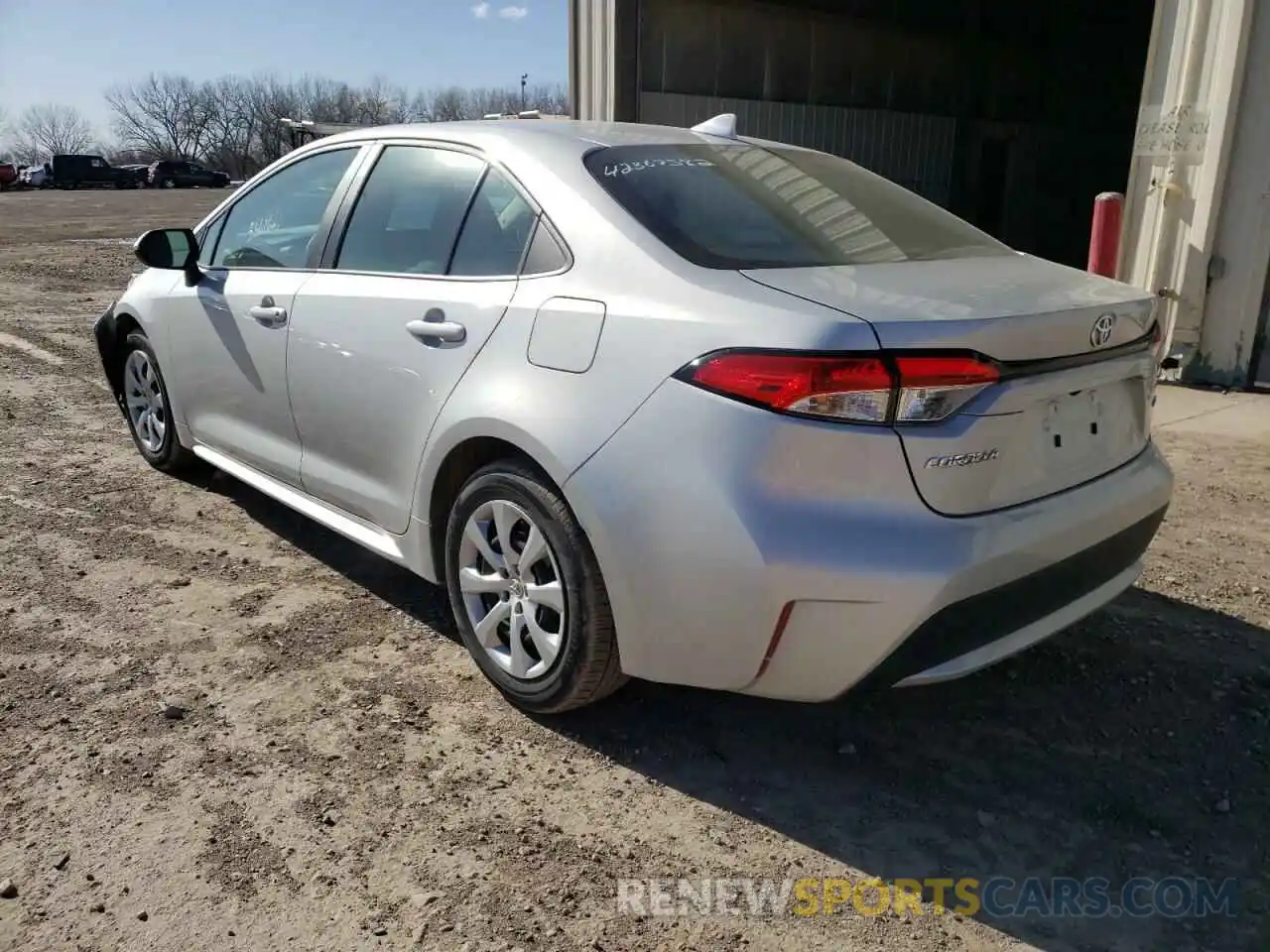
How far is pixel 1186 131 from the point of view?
6.77m

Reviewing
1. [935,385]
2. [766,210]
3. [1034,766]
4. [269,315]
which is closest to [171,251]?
[269,315]

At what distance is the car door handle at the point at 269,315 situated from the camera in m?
3.61

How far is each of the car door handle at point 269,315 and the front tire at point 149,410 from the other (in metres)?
1.16

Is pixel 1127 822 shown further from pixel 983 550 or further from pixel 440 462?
pixel 440 462

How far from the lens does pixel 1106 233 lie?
264 inches

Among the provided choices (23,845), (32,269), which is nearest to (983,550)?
(23,845)

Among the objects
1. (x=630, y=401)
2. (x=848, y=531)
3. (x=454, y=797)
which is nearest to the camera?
(x=848, y=531)

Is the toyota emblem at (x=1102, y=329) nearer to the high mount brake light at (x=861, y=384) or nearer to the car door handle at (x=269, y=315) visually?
the high mount brake light at (x=861, y=384)

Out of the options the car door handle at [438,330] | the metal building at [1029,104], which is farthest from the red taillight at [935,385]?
the metal building at [1029,104]

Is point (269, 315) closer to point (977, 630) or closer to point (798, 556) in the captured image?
point (798, 556)

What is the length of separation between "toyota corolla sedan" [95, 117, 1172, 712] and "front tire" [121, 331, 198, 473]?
1413mm

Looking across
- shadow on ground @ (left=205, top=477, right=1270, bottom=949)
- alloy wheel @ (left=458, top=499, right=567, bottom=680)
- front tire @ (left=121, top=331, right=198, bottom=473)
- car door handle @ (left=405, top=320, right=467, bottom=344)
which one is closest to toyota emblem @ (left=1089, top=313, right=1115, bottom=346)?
shadow on ground @ (left=205, top=477, right=1270, bottom=949)

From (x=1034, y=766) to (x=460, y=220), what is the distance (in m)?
2.25

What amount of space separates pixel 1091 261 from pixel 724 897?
5.87 metres
